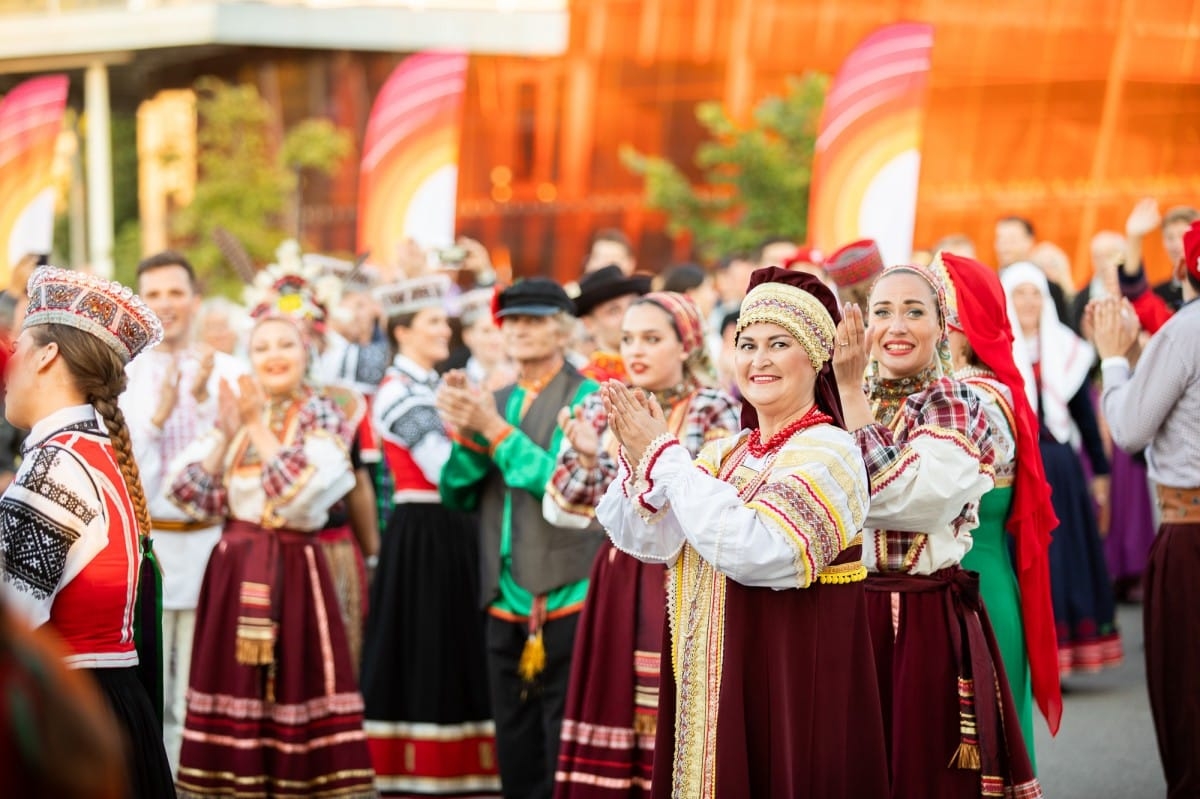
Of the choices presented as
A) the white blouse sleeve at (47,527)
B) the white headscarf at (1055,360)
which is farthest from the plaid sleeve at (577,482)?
the white headscarf at (1055,360)

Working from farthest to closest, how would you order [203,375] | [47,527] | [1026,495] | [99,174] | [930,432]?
[99,174]
[203,375]
[1026,495]
[930,432]
[47,527]

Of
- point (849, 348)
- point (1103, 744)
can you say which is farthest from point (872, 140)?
point (849, 348)

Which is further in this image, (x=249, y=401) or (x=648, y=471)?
(x=249, y=401)

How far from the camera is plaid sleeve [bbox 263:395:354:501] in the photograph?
243 inches

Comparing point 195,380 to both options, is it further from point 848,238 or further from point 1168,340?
point 848,238

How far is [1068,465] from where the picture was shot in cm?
858

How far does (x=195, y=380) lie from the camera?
714 centimetres

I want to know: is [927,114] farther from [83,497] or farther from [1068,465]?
[83,497]

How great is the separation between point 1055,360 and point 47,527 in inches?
229

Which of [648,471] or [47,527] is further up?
[648,471]

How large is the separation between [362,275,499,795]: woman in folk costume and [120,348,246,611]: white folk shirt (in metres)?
0.79

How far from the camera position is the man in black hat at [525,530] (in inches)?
239

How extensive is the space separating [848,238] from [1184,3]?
6.84 m

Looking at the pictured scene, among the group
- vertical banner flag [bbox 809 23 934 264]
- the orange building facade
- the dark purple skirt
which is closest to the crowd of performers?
the dark purple skirt
